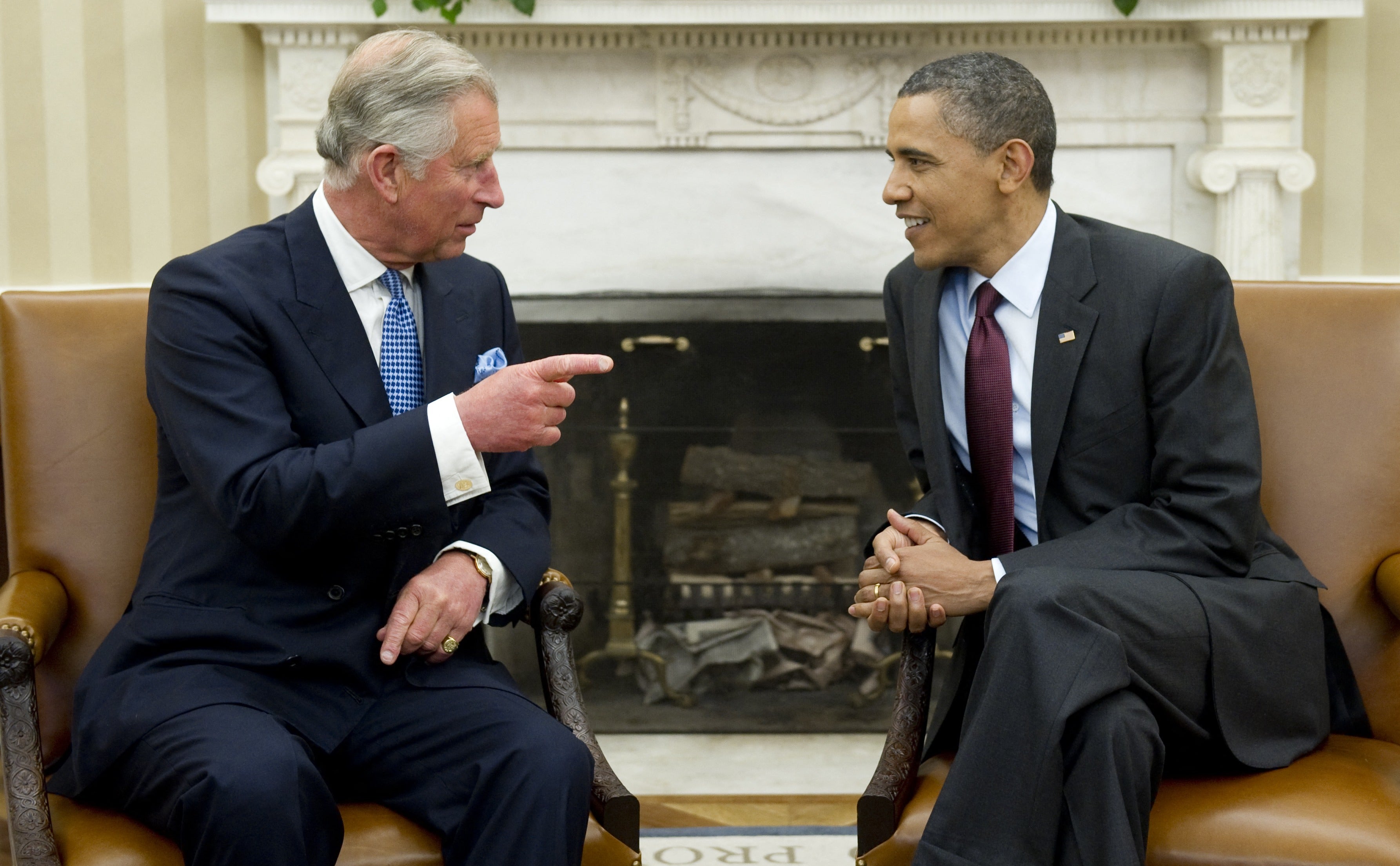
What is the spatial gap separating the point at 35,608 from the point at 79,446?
0.90 ft

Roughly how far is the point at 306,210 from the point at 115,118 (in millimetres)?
1689

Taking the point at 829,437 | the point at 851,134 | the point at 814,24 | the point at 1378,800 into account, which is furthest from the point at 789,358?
the point at 1378,800

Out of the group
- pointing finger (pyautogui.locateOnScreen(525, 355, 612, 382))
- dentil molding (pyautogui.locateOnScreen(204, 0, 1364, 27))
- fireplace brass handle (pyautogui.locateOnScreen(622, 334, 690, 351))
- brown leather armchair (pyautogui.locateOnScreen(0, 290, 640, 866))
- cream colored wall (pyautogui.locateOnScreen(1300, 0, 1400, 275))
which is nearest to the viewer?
pointing finger (pyautogui.locateOnScreen(525, 355, 612, 382))

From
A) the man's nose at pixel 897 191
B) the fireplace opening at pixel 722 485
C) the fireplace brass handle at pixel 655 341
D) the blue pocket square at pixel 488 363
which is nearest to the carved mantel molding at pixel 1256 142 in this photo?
the fireplace opening at pixel 722 485

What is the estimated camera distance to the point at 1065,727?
1.41 meters

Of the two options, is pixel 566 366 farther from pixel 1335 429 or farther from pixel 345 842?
pixel 1335 429

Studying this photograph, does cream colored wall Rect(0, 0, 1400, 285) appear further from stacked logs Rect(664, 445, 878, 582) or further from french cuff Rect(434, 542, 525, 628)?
french cuff Rect(434, 542, 525, 628)

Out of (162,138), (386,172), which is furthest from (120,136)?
(386,172)

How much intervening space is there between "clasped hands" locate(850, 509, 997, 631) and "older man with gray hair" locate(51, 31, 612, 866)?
44 centimetres

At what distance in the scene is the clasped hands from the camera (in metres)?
1.65

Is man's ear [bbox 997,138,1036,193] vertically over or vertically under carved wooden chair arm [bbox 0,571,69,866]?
over

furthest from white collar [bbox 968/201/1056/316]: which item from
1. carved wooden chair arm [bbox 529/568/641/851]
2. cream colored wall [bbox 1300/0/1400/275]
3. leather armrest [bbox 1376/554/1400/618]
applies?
cream colored wall [bbox 1300/0/1400/275]

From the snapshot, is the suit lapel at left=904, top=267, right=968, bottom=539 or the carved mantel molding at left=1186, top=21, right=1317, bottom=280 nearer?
the suit lapel at left=904, top=267, right=968, bottom=539

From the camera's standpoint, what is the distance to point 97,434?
6.08 feet
